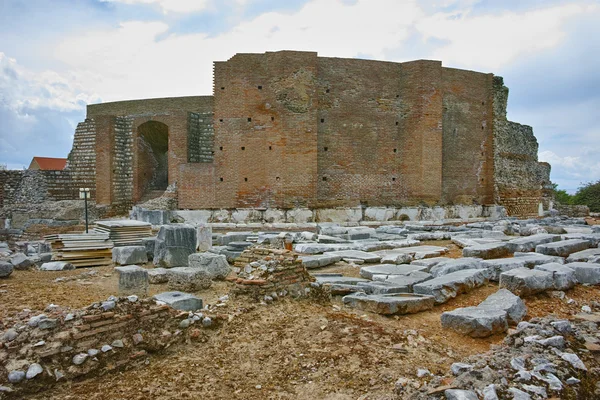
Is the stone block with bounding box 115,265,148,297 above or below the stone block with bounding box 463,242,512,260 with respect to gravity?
below

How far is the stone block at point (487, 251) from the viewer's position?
8180 millimetres

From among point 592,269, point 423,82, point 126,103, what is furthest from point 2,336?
point 126,103

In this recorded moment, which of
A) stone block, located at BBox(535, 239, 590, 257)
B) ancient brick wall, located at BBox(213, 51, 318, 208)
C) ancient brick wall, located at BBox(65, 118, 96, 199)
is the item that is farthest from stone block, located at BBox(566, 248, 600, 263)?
ancient brick wall, located at BBox(65, 118, 96, 199)

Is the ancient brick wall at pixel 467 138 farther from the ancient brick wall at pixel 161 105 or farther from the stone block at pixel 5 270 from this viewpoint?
the stone block at pixel 5 270

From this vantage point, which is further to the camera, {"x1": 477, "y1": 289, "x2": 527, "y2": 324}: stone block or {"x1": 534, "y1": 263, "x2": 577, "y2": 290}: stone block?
{"x1": 534, "y1": 263, "x2": 577, "y2": 290}: stone block

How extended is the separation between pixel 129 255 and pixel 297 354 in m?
6.36

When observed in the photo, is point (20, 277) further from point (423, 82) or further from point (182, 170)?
point (423, 82)

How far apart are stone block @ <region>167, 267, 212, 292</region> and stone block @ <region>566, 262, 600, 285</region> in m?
5.89

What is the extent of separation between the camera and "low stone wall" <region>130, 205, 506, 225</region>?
1557 centimetres

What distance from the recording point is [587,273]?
20.7 feet

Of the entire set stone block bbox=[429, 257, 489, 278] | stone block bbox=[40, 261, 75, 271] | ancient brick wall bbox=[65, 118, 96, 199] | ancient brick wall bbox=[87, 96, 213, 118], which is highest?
ancient brick wall bbox=[87, 96, 213, 118]

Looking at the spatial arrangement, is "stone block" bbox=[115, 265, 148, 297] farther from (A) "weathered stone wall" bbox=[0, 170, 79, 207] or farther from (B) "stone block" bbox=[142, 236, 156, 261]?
(A) "weathered stone wall" bbox=[0, 170, 79, 207]

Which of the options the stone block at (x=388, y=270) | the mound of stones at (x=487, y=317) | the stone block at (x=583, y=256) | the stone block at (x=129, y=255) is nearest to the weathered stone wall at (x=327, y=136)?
the stone block at (x=129, y=255)

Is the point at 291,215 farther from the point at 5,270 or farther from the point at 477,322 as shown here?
the point at 477,322
